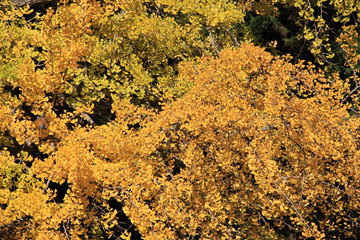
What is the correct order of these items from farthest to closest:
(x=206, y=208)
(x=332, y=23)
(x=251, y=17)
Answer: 1. (x=251, y=17)
2. (x=332, y=23)
3. (x=206, y=208)

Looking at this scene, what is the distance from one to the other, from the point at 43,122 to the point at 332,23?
799 centimetres

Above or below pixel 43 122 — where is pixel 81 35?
above

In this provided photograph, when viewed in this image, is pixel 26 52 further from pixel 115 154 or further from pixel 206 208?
pixel 206 208

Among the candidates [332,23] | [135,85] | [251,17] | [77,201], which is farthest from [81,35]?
[332,23]

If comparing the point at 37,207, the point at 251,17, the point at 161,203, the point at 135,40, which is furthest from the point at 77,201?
the point at 251,17

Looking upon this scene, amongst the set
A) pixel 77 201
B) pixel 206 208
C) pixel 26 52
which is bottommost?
pixel 77 201

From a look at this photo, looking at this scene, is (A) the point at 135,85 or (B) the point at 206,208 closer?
(B) the point at 206,208

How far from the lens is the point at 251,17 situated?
11.7m

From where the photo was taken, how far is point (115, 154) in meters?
5.83

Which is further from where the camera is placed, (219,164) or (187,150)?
(187,150)

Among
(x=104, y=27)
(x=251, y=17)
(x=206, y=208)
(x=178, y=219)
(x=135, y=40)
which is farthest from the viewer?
(x=251, y=17)

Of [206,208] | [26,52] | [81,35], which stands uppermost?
[81,35]

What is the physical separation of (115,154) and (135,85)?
232 centimetres

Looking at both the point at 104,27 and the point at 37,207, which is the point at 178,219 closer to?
the point at 37,207
